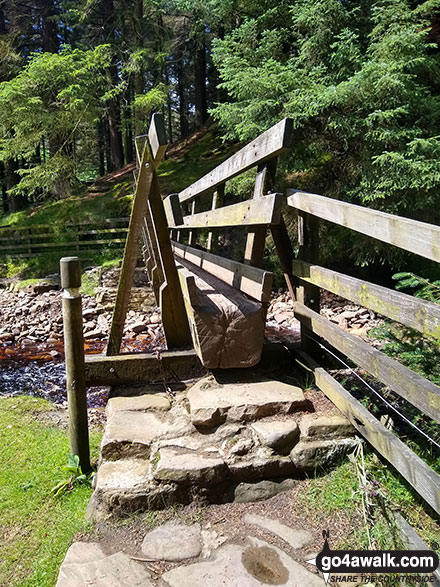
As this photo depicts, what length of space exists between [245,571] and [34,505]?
1.58m

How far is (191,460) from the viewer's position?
2232 millimetres

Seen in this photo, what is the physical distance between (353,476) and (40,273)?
14.3 m

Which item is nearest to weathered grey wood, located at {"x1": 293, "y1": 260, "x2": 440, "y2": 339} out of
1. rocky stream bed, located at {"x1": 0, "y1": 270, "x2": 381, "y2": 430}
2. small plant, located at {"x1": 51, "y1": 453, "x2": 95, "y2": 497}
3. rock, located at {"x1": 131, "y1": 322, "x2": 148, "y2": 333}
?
small plant, located at {"x1": 51, "y1": 453, "x2": 95, "y2": 497}

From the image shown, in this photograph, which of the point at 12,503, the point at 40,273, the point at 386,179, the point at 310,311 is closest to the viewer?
the point at 12,503

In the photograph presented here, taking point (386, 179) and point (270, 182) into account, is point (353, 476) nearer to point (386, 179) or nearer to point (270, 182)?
point (270, 182)

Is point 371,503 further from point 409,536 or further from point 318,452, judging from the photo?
point 318,452

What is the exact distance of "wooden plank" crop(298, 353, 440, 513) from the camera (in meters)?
1.68

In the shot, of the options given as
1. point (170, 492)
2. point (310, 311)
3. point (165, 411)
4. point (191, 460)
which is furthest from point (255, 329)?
point (170, 492)

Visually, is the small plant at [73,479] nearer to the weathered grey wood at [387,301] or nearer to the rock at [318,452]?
the rock at [318,452]

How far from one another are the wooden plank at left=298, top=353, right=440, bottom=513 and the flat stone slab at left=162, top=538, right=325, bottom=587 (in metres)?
0.59

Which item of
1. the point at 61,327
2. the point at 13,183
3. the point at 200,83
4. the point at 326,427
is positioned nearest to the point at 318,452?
the point at 326,427

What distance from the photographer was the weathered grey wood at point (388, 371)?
1689 millimetres

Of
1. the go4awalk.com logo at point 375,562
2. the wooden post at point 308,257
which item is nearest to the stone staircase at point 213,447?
the go4awalk.com logo at point 375,562

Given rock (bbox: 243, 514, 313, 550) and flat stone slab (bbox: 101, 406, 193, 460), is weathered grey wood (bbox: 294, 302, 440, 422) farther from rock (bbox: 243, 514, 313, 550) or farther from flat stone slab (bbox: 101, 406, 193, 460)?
flat stone slab (bbox: 101, 406, 193, 460)
